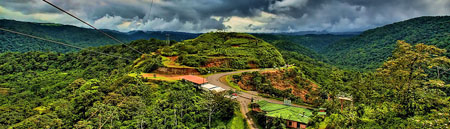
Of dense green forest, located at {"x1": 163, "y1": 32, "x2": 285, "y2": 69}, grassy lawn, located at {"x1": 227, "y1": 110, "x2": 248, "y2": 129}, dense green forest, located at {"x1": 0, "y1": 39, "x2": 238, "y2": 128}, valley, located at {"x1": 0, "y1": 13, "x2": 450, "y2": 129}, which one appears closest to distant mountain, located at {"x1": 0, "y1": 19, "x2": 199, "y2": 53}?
valley, located at {"x1": 0, "y1": 13, "x2": 450, "y2": 129}

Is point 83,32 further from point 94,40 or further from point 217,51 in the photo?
point 217,51

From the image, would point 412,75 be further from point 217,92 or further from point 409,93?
point 217,92

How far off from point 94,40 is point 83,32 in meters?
15.6

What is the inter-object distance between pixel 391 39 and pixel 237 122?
14655 centimetres

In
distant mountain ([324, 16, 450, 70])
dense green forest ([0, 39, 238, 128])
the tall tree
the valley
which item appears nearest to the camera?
the tall tree

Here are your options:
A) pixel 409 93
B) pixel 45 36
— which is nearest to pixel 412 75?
pixel 409 93

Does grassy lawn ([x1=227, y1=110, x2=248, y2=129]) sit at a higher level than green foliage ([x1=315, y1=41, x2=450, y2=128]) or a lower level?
lower

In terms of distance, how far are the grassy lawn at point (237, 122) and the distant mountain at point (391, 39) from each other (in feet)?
278

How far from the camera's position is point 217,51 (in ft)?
174

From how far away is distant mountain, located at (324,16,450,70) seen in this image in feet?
309

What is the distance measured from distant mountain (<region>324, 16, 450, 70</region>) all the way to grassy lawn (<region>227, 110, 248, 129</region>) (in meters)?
84.7

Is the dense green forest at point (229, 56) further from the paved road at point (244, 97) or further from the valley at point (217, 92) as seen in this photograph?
the paved road at point (244, 97)

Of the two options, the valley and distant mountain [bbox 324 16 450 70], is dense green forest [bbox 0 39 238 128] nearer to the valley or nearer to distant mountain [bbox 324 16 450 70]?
the valley

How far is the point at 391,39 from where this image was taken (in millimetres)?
125250
